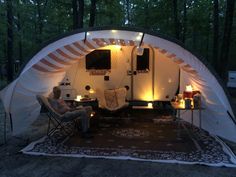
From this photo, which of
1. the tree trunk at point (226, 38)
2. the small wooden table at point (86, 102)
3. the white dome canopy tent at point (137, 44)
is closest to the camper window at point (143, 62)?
the small wooden table at point (86, 102)

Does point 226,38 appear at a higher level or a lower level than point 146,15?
lower

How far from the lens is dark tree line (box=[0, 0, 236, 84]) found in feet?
45.1

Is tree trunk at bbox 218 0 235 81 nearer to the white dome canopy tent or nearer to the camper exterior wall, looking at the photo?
the camper exterior wall

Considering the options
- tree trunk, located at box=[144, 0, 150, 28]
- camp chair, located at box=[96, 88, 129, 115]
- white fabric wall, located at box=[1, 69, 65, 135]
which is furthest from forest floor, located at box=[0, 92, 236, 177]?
tree trunk, located at box=[144, 0, 150, 28]

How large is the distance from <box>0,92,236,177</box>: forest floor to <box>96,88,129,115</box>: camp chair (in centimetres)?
331

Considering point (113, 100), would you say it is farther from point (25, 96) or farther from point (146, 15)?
point (146, 15)

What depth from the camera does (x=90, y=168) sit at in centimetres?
479

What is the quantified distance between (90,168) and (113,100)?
3970 millimetres

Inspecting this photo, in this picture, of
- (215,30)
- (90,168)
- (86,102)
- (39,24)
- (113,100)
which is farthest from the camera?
(39,24)

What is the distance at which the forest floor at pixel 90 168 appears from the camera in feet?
15.0

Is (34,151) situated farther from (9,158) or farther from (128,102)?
(128,102)

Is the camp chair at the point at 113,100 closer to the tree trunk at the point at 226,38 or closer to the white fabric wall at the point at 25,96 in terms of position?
the white fabric wall at the point at 25,96

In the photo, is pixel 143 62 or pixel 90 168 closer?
pixel 90 168

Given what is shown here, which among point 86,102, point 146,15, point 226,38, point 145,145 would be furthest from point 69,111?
point 146,15
